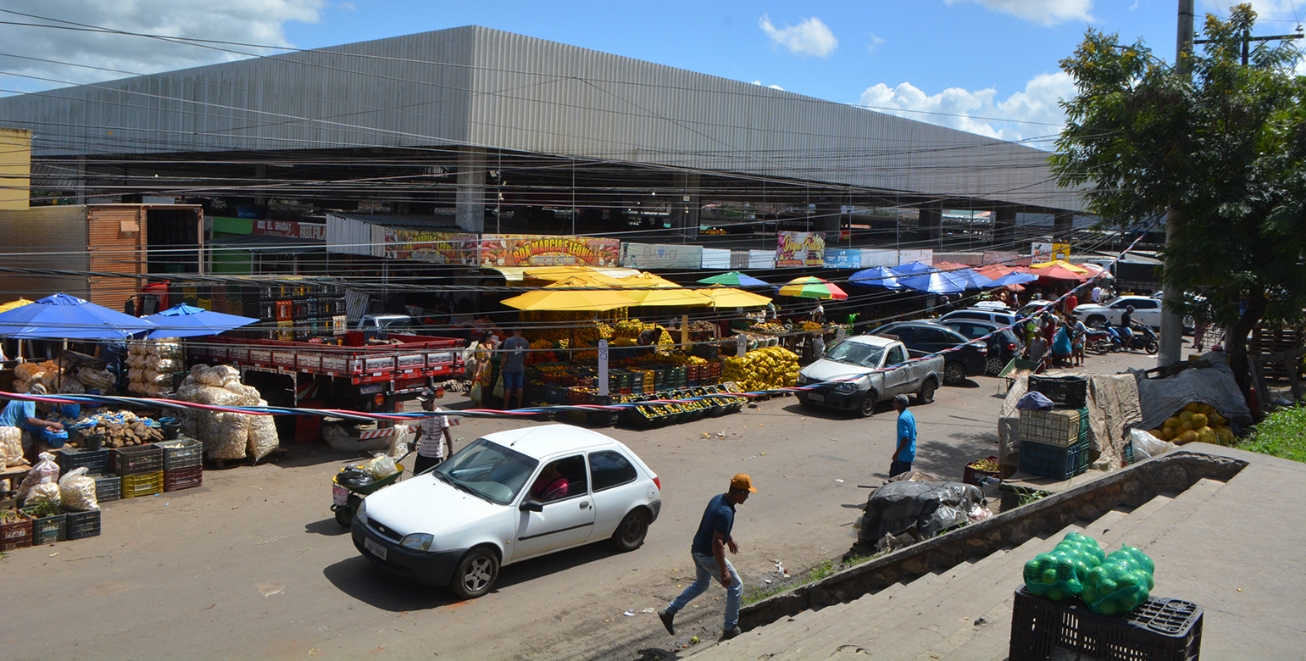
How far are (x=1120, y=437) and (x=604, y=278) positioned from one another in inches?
438

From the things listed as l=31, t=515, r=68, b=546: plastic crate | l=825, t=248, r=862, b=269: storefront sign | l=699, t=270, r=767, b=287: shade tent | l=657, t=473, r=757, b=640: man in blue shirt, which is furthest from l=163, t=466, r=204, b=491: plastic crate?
l=825, t=248, r=862, b=269: storefront sign

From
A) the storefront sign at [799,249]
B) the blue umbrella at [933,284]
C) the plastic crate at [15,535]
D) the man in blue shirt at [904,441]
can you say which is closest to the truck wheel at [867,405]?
the man in blue shirt at [904,441]

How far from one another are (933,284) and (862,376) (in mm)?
10931

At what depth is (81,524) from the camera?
9234 millimetres

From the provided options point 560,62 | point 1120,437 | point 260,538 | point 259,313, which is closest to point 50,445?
point 260,538

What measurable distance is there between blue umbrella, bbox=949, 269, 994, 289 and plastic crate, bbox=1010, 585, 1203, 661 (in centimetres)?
2670

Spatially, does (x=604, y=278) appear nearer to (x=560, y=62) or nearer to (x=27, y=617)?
(x=560, y=62)

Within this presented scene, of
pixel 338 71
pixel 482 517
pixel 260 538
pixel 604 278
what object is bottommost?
pixel 260 538

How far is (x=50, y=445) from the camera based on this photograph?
35.8ft

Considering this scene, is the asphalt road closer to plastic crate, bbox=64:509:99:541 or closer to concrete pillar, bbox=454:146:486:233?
plastic crate, bbox=64:509:99:541

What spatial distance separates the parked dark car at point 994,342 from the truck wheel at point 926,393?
4.52m

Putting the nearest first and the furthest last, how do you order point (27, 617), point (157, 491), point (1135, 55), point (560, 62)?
1. point (27, 617)
2. point (157, 491)
3. point (1135, 55)
4. point (560, 62)

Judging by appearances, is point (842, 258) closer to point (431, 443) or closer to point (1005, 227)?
point (431, 443)

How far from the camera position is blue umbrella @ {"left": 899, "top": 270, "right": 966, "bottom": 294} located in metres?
26.3
